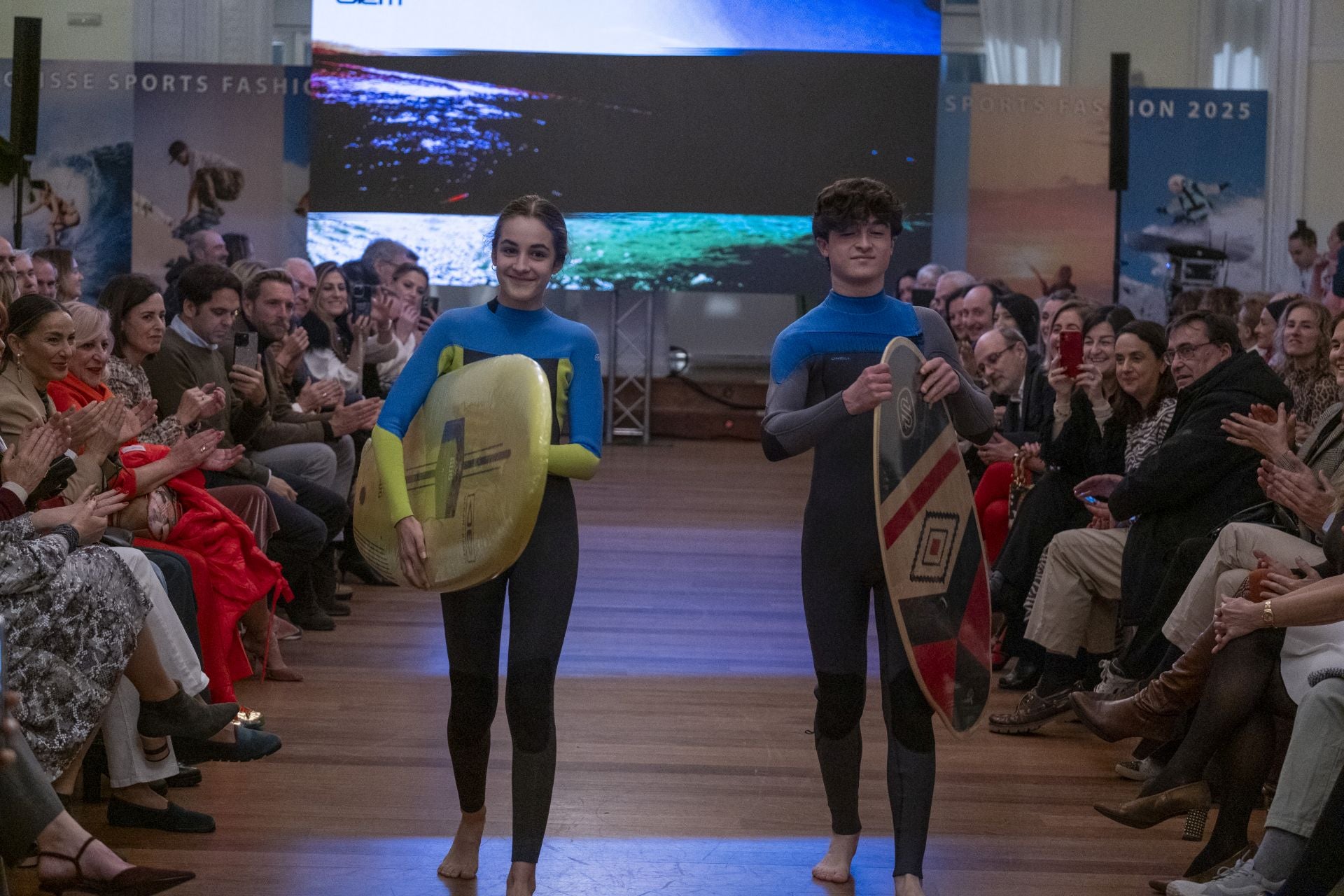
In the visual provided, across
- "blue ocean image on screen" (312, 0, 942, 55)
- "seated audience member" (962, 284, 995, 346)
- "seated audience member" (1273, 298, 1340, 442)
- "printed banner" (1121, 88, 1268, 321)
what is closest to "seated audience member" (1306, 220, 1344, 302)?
"printed banner" (1121, 88, 1268, 321)

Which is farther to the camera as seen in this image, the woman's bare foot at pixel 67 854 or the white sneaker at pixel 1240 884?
the white sneaker at pixel 1240 884

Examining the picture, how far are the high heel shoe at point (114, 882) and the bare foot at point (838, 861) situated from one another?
126cm

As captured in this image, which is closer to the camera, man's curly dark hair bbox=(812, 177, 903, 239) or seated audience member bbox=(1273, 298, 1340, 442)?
man's curly dark hair bbox=(812, 177, 903, 239)

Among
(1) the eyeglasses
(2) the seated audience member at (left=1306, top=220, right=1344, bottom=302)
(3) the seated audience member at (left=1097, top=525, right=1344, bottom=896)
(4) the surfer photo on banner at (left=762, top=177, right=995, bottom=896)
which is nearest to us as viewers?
(4) the surfer photo on banner at (left=762, top=177, right=995, bottom=896)

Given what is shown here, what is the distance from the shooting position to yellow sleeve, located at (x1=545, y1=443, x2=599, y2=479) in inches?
107

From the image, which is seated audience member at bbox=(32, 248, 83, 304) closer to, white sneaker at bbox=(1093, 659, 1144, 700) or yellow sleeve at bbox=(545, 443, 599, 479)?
yellow sleeve at bbox=(545, 443, 599, 479)

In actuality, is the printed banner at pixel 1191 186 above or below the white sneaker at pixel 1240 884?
above

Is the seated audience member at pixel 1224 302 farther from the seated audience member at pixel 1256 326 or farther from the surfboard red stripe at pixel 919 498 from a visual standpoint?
the surfboard red stripe at pixel 919 498

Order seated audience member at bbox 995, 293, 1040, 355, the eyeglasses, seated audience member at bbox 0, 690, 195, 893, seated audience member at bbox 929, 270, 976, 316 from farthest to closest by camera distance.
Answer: seated audience member at bbox 929, 270, 976, 316
seated audience member at bbox 995, 293, 1040, 355
the eyeglasses
seated audience member at bbox 0, 690, 195, 893

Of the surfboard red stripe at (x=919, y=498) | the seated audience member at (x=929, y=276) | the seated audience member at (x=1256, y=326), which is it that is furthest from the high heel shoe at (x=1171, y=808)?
the seated audience member at (x=929, y=276)

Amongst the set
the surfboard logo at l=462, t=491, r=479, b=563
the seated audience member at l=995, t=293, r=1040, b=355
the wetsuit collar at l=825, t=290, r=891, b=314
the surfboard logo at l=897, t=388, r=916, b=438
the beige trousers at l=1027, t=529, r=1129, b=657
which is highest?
the seated audience member at l=995, t=293, r=1040, b=355

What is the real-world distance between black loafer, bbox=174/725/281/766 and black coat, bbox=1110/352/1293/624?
224 centimetres

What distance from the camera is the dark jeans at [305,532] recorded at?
5.11 m

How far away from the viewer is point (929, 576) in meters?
2.77
